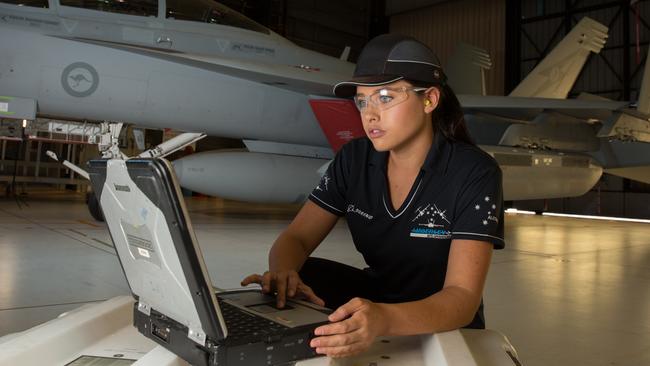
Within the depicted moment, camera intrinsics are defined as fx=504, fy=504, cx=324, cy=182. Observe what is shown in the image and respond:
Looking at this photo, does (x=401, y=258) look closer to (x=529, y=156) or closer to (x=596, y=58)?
(x=529, y=156)

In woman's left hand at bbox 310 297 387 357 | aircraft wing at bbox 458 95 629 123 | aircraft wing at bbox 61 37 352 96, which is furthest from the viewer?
aircraft wing at bbox 458 95 629 123

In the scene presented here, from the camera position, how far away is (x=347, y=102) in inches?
242

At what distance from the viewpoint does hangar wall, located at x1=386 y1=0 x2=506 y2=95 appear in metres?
17.6

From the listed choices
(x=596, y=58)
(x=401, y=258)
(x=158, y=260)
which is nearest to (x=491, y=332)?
(x=401, y=258)

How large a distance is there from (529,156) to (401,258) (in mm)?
6091

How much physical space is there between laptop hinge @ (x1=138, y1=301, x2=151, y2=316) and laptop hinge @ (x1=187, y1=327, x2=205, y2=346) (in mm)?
142

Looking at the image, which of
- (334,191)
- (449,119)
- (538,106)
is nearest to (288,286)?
(334,191)

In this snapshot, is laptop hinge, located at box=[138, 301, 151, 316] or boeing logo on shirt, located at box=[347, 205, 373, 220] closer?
laptop hinge, located at box=[138, 301, 151, 316]

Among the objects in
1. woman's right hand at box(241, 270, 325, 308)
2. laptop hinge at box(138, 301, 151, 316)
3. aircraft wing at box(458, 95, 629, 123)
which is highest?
aircraft wing at box(458, 95, 629, 123)

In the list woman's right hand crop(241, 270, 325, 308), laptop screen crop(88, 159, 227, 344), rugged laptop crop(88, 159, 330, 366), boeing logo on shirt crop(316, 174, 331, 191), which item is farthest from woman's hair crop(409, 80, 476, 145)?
laptop screen crop(88, 159, 227, 344)

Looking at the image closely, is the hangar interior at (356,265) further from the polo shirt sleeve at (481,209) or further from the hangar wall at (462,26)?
the hangar wall at (462,26)

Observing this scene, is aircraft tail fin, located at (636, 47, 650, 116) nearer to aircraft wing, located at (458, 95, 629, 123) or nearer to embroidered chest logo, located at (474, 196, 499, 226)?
aircraft wing, located at (458, 95, 629, 123)

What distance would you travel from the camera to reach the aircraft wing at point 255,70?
5.25 metres

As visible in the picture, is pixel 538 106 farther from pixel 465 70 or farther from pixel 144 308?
pixel 144 308
